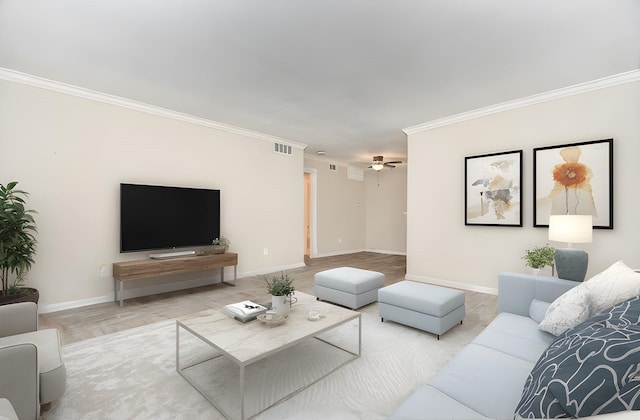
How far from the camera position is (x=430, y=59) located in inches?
113

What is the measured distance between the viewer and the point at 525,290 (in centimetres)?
245

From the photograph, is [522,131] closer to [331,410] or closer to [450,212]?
[450,212]

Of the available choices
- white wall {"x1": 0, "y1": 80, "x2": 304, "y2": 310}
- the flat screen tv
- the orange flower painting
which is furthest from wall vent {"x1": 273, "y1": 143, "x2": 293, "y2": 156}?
the orange flower painting

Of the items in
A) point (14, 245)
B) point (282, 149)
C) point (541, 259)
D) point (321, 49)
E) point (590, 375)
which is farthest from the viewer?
point (282, 149)

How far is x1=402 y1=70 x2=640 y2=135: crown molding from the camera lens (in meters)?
3.27

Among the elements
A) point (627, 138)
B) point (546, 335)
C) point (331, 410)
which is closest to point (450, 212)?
point (627, 138)

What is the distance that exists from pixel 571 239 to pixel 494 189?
5.09ft

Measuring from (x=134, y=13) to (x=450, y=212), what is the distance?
4579 millimetres

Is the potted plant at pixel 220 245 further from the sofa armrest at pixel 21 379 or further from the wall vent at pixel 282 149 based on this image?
the sofa armrest at pixel 21 379

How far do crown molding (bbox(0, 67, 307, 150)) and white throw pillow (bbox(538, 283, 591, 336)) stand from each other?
4.92 m

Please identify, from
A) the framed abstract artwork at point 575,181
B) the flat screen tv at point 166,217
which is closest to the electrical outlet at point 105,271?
the flat screen tv at point 166,217

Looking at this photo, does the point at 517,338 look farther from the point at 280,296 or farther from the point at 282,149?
the point at 282,149

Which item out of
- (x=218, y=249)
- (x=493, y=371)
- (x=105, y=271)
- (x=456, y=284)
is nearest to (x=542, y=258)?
(x=456, y=284)

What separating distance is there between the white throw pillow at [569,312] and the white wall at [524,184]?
2318 mm
